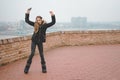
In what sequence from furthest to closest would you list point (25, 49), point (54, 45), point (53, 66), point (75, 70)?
point (54, 45) < point (25, 49) < point (53, 66) < point (75, 70)

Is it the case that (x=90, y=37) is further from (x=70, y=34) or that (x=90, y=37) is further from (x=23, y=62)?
(x=23, y=62)

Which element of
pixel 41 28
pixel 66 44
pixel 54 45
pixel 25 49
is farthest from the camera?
pixel 66 44

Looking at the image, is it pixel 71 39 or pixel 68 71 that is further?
pixel 71 39

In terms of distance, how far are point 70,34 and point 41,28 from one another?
8470mm

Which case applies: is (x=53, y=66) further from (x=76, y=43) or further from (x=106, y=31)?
(x=106, y=31)

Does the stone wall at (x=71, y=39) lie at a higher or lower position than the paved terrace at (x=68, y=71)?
higher

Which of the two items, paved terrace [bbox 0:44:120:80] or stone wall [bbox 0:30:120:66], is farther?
stone wall [bbox 0:30:120:66]

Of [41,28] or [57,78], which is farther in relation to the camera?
[41,28]

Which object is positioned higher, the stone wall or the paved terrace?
the stone wall

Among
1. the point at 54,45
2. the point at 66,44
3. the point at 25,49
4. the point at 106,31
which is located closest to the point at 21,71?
the point at 25,49

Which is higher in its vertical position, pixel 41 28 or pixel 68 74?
pixel 41 28

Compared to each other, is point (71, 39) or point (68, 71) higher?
point (71, 39)

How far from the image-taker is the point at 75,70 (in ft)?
26.6

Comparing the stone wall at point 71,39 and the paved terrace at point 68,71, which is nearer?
the paved terrace at point 68,71
